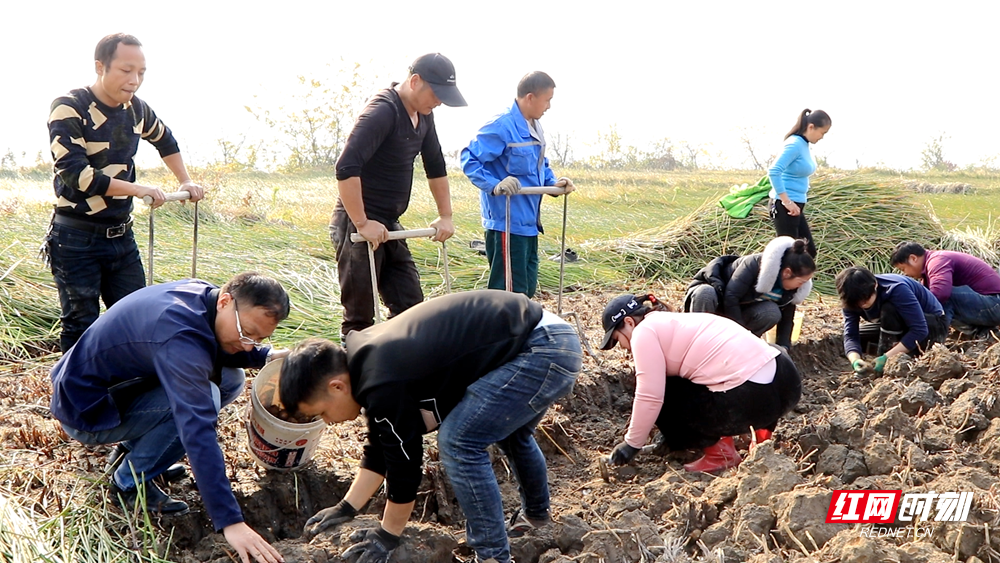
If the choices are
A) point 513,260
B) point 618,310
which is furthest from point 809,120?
point 618,310

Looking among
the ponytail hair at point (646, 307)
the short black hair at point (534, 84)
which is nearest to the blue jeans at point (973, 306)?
the ponytail hair at point (646, 307)

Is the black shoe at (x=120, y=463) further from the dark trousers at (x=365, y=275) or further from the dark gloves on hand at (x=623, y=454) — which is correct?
the dark gloves on hand at (x=623, y=454)

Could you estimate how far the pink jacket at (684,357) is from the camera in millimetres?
3443

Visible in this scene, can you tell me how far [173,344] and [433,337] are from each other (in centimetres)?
80

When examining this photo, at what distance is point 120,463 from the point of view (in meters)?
3.19

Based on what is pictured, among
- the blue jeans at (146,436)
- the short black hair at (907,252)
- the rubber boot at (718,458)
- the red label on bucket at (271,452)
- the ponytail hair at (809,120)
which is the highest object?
the ponytail hair at (809,120)

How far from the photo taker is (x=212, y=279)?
6.21 m

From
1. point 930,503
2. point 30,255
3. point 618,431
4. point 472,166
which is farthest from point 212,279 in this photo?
point 930,503

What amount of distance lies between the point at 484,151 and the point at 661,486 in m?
2.15

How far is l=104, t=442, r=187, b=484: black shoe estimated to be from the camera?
315 centimetres

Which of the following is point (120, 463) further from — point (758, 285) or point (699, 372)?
point (758, 285)

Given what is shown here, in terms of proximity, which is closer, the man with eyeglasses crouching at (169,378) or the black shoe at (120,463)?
the man with eyeglasses crouching at (169,378)

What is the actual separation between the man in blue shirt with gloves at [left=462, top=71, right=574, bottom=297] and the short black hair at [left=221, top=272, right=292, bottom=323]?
2.07 meters

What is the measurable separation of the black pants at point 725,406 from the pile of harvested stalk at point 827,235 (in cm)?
450
